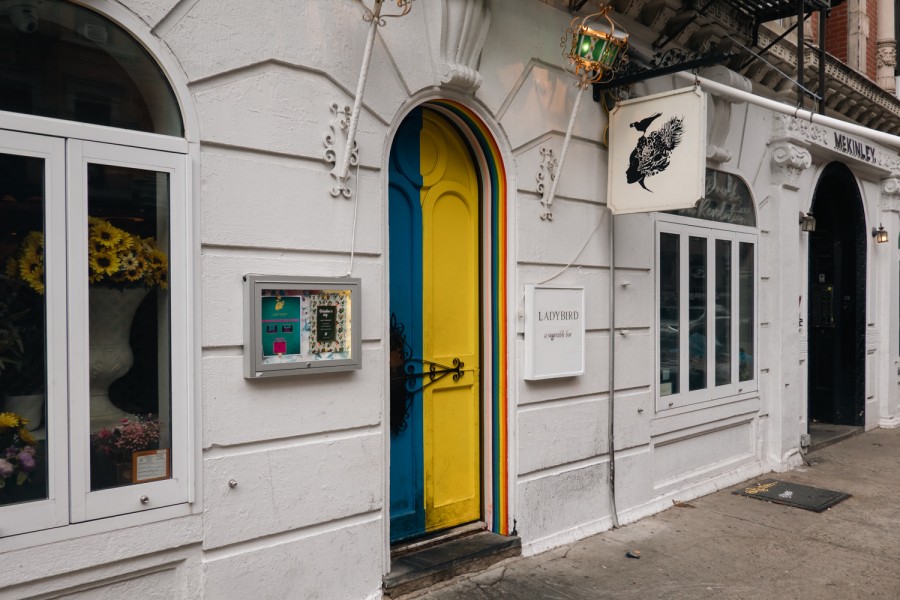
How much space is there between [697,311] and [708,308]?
0.72 ft

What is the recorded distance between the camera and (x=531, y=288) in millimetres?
5633

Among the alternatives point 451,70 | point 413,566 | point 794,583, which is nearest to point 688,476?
point 794,583

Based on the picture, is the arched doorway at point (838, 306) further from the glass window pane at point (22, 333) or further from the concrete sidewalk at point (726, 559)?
the glass window pane at point (22, 333)

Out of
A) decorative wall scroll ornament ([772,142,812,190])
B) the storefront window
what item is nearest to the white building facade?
the storefront window

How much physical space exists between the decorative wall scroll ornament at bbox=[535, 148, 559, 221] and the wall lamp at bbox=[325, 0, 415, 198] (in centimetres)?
180

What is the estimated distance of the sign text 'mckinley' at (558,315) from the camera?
225 inches

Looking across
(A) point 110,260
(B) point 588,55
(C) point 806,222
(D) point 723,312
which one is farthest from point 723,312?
(A) point 110,260

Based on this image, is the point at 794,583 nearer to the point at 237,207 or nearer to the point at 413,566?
the point at 413,566

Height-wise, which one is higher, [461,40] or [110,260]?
[461,40]

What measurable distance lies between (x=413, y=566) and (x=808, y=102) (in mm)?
8511

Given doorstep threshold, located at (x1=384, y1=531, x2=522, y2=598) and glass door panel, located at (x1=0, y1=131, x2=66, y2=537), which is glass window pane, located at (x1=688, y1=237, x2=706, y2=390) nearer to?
doorstep threshold, located at (x1=384, y1=531, x2=522, y2=598)

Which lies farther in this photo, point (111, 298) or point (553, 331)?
point (553, 331)

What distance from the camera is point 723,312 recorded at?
8.15 m

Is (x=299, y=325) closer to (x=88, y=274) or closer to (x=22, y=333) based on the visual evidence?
(x=88, y=274)
